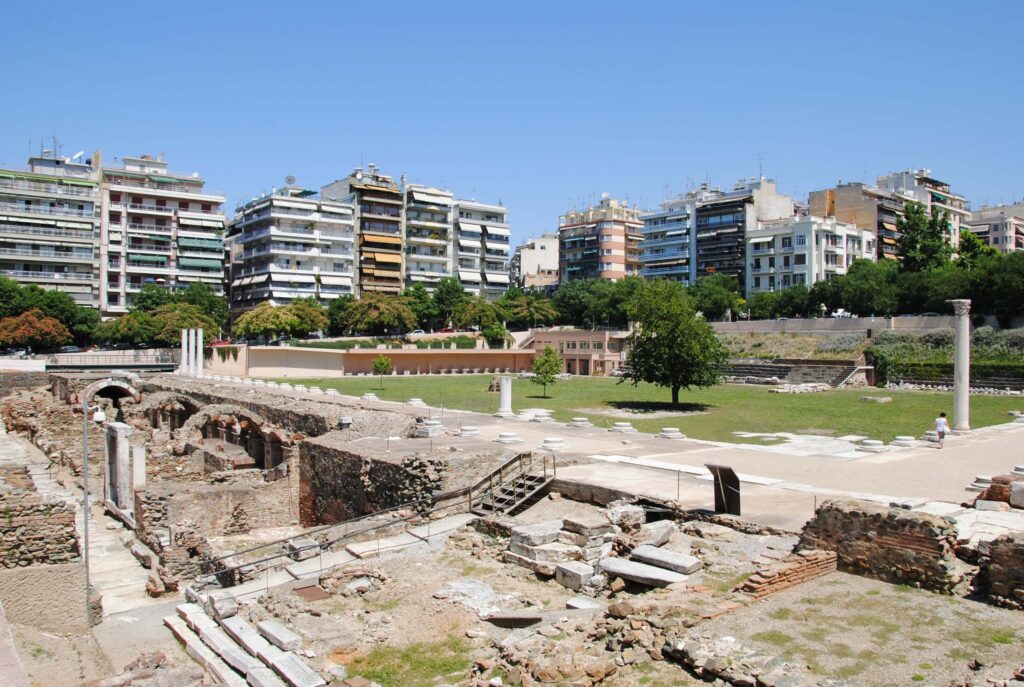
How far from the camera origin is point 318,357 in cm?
6419

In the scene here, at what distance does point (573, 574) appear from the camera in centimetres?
1164

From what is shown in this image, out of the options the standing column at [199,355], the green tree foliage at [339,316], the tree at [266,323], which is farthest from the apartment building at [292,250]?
the standing column at [199,355]

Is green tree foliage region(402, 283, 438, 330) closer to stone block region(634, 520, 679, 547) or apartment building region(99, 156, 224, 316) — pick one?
apartment building region(99, 156, 224, 316)

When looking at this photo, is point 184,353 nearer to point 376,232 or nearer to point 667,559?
point 376,232

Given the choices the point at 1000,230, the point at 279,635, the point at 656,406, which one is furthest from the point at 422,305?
the point at 1000,230

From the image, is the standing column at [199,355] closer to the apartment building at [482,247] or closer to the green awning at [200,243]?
the green awning at [200,243]

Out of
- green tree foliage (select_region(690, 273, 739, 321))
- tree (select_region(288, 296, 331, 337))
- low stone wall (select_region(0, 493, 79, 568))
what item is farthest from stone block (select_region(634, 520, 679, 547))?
green tree foliage (select_region(690, 273, 739, 321))

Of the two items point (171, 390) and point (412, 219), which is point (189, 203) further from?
point (171, 390)

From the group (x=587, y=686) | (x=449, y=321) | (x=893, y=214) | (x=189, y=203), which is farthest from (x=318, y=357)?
(x=893, y=214)

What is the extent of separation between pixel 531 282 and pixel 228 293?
42612 mm

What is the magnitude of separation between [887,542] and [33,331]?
212ft

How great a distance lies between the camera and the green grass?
9109 mm

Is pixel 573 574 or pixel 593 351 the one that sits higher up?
pixel 593 351

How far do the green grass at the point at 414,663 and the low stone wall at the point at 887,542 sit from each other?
5125 millimetres
